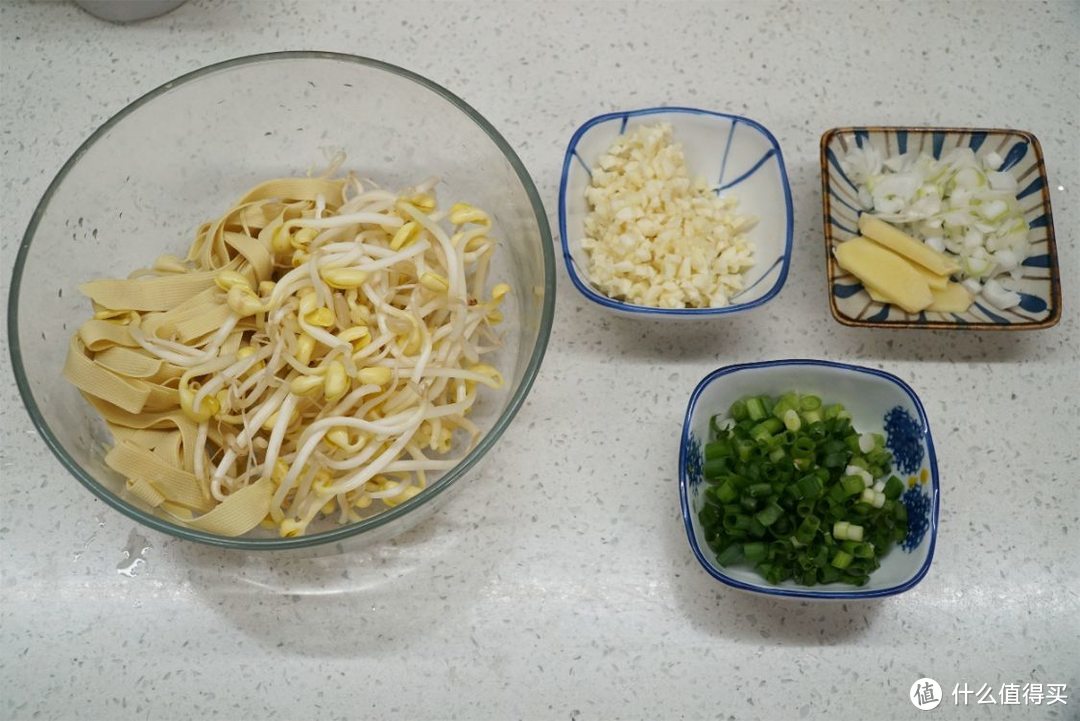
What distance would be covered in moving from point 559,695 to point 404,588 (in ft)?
0.87

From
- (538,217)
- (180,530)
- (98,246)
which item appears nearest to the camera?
(180,530)

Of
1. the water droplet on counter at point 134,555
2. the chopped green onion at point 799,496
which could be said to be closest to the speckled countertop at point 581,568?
the water droplet on counter at point 134,555

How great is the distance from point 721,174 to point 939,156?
1.22 feet

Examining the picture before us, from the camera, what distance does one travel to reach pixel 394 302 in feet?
4.01

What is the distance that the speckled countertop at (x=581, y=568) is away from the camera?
1.21m

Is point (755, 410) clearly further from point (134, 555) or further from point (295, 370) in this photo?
point (134, 555)

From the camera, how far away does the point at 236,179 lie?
1404 mm

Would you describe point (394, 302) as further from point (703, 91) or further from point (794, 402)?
Result: point (703, 91)

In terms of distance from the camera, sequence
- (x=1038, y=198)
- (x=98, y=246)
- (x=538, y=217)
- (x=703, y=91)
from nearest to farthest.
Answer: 1. (x=538, y=217)
2. (x=98, y=246)
3. (x=1038, y=198)
4. (x=703, y=91)

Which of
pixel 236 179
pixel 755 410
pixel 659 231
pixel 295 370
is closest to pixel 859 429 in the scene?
pixel 755 410

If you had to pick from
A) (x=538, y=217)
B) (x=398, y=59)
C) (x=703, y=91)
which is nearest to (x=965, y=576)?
(x=538, y=217)

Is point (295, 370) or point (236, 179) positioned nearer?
point (295, 370)

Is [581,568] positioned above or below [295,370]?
below

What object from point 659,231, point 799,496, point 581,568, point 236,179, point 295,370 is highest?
point 236,179
